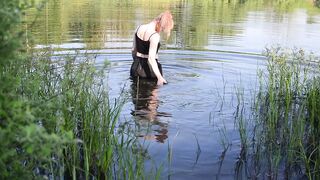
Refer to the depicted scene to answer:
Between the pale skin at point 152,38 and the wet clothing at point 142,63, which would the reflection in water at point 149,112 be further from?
the pale skin at point 152,38

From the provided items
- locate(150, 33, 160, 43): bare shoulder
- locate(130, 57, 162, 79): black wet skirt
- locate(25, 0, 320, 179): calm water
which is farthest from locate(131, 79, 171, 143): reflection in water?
locate(150, 33, 160, 43): bare shoulder

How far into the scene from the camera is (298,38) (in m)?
19.4

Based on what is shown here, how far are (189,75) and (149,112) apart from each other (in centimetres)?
367

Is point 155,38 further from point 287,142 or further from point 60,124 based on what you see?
point 60,124

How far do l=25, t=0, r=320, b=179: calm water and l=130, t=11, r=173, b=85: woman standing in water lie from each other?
37 cm

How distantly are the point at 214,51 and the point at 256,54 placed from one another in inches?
61.4

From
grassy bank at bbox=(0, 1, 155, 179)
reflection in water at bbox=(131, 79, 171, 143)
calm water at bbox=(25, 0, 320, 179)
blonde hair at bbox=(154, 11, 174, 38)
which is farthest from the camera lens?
blonde hair at bbox=(154, 11, 174, 38)

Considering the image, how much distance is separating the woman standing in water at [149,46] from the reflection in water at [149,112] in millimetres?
266

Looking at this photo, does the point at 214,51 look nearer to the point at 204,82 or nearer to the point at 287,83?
the point at 204,82

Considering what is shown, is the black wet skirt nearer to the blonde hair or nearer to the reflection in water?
the reflection in water

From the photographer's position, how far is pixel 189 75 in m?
11.7

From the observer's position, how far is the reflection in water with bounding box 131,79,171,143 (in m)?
7.07

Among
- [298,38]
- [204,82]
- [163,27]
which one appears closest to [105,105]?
[163,27]

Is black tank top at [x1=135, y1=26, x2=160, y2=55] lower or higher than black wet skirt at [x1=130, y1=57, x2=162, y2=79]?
higher
